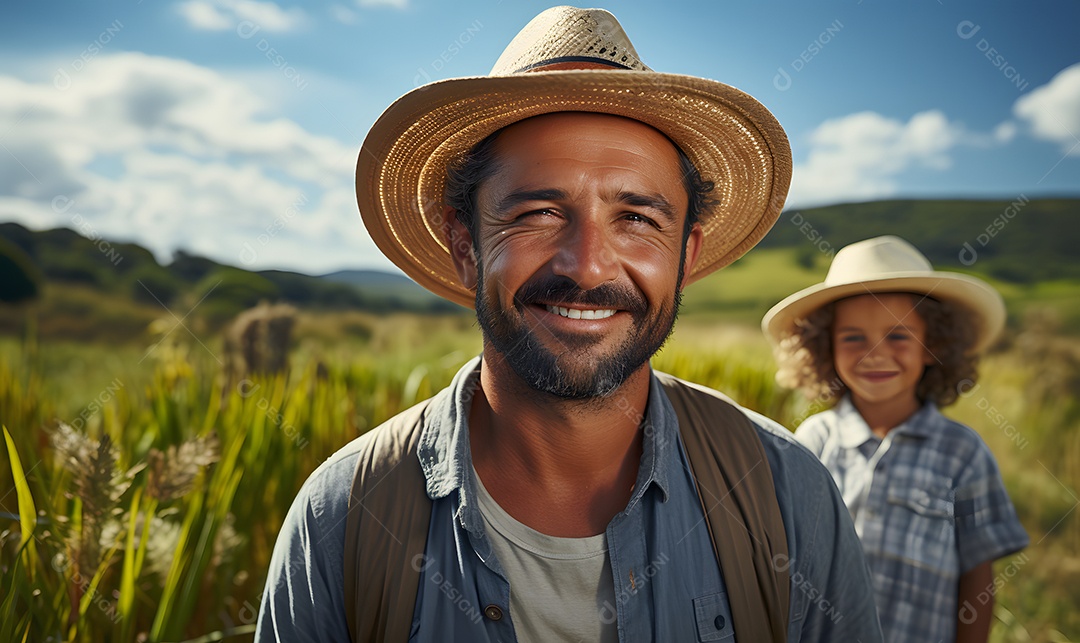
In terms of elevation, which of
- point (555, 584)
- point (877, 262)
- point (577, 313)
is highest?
point (877, 262)

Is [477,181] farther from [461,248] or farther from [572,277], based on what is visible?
[572,277]

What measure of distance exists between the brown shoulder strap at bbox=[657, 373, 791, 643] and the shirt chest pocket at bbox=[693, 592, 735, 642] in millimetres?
19

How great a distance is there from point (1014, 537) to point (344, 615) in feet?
7.51

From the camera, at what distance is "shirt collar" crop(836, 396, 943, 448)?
279cm

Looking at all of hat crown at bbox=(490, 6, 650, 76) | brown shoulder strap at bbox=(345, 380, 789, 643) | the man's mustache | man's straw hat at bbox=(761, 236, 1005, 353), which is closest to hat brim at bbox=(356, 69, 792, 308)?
hat crown at bbox=(490, 6, 650, 76)

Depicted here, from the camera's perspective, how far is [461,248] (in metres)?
2.12

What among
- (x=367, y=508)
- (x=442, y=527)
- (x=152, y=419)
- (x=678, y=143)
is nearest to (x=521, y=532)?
(x=442, y=527)

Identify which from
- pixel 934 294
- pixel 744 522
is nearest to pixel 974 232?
pixel 934 294

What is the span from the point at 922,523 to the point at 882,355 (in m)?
0.66

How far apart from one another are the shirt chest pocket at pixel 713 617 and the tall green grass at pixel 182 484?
138 centimetres

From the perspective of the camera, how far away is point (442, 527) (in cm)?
171

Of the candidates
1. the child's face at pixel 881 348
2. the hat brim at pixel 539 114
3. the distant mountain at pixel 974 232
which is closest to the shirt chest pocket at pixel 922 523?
the child's face at pixel 881 348

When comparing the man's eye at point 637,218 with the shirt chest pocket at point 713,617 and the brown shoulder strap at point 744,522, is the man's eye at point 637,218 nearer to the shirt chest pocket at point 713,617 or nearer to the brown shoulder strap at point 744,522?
the brown shoulder strap at point 744,522

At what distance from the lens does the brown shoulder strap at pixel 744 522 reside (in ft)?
5.51
